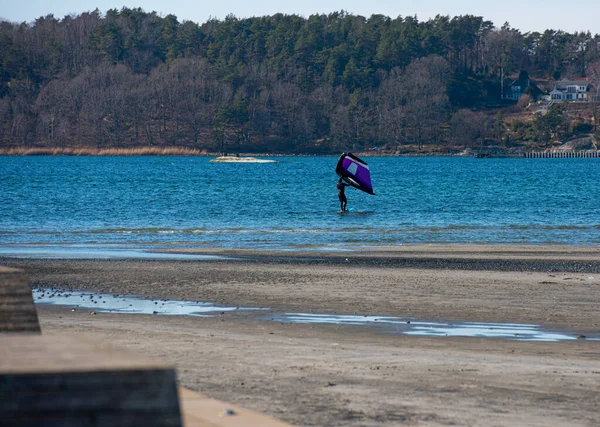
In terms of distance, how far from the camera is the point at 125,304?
15.6 metres

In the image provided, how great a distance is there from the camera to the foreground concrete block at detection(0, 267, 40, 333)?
20.1 ft

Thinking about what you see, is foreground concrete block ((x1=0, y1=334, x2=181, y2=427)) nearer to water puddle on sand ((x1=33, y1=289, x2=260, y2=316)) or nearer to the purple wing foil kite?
water puddle on sand ((x1=33, y1=289, x2=260, y2=316))

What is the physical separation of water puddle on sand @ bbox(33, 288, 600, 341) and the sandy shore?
414mm

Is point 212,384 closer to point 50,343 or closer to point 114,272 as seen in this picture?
point 50,343

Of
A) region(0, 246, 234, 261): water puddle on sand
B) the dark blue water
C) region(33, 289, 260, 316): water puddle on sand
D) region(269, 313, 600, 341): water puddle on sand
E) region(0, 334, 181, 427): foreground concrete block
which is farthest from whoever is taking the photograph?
the dark blue water

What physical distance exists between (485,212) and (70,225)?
21.2 meters

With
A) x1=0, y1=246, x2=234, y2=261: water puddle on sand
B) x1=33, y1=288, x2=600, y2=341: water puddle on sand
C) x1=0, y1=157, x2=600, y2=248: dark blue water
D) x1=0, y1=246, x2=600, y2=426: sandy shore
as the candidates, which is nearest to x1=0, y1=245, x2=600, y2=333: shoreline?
x1=0, y1=246, x2=600, y2=426: sandy shore

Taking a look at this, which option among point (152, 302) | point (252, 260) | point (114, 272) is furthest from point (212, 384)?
point (252, 260)

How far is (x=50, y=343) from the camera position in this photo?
463 centimetres

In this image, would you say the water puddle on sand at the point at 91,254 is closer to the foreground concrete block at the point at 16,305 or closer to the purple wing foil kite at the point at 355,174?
the foreground concrete block at the point at 16,305

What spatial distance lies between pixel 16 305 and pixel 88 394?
8.38ft

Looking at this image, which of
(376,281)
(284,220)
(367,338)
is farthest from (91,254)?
(284,220)

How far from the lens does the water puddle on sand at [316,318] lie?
12.7 m

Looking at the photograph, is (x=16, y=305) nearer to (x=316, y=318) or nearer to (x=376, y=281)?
(x=316, y=318)
